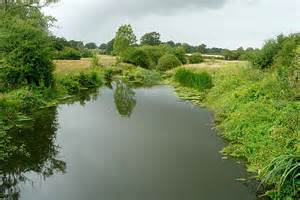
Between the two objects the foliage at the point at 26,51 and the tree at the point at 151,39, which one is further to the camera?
the tree at the point at 151,39

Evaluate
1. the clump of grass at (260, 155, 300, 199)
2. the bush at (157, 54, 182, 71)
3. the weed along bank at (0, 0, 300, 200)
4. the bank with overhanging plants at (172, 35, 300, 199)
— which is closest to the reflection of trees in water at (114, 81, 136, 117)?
the weed along bank at (0, 0, 300, 200)

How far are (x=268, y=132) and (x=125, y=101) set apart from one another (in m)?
17.9

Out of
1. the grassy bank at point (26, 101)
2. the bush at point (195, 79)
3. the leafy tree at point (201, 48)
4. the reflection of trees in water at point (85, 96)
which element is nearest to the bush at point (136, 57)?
the bush at point (195, 79)

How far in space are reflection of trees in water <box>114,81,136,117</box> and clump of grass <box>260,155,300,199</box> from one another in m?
14.5

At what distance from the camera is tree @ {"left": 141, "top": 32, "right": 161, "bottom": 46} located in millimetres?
107000

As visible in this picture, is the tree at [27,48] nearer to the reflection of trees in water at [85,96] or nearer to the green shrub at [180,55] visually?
the reflection of trees in water at [85,96]

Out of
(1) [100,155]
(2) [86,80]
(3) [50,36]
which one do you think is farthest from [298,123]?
(2) [86,80]

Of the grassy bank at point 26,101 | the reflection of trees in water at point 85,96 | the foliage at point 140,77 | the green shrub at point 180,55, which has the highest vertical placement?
the green shrub at point 180,55

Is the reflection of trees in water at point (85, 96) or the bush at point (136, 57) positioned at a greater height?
the bush at point (136, 57)

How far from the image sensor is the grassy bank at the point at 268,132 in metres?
9.89

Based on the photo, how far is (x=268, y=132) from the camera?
13625mm

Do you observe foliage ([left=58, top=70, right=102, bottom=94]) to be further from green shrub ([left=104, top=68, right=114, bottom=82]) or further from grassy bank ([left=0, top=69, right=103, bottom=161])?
green shrub ([left=104, top=68, right=114, bottom=82])

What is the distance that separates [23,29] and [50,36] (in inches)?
145

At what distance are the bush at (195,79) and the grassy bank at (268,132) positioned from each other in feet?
29.5
